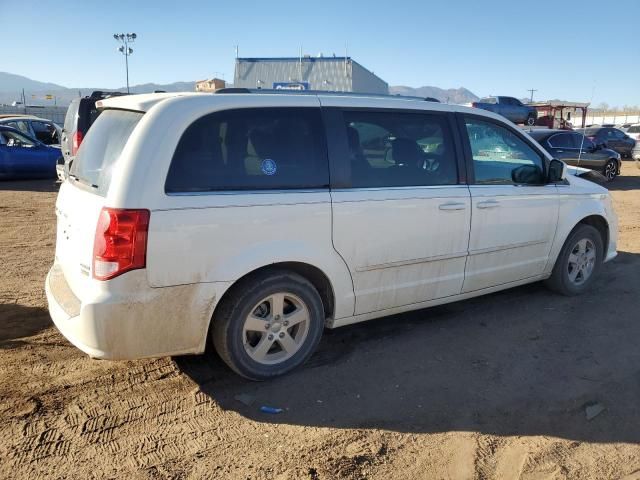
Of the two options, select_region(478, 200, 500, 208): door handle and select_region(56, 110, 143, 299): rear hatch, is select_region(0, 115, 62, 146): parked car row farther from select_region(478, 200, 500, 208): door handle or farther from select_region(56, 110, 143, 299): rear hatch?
select_region(478, 200, 500, 208): door handle

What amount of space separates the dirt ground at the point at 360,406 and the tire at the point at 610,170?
14.3 m

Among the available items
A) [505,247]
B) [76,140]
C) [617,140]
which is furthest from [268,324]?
[617,140]

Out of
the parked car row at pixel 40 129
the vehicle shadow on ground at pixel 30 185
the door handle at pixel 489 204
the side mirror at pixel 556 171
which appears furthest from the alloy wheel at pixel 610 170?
the parked car row at pixel 40 129

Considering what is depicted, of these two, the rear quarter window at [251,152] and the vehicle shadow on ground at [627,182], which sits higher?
the rear quarter window at [251,152]

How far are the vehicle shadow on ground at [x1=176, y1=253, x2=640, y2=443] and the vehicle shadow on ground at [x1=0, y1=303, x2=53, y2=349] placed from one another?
1.42 meters

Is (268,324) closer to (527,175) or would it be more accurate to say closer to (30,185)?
(527,175)

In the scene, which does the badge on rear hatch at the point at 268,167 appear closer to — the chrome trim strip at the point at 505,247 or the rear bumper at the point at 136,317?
the rear bumper at the point at 136,317

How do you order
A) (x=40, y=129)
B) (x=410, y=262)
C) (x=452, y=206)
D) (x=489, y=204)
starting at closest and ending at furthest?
1. (x=410, y=262)
2. (x=452, y=206)
3. (x=489, y=204)
4. (x=40, y=129)

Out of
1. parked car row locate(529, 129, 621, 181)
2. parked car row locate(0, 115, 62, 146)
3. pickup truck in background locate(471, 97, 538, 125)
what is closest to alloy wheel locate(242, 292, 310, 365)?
parked car row locate(529, 129, 621, 181)

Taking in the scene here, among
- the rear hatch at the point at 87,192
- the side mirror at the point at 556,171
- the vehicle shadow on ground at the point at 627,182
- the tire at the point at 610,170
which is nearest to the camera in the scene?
the rear hatch at the point at 87,192

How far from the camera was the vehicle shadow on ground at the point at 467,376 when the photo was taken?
3328 mm

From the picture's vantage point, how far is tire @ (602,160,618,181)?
17.4m

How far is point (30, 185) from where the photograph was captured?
45.9ft

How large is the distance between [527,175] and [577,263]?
1.25m
